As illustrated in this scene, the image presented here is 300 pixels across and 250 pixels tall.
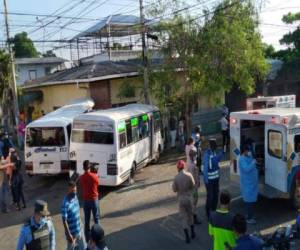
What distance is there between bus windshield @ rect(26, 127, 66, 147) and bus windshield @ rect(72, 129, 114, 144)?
5.97 feet

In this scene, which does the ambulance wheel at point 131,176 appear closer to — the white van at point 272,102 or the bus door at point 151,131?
the bus door at point 151,131

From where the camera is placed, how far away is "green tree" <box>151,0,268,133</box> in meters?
18.3

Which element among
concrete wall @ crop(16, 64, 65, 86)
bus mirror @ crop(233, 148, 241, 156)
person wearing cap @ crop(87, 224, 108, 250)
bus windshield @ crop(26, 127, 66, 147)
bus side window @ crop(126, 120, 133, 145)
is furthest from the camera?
concrete wall @ crop(16, 64, 65, 86)

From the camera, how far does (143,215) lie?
11531 millimetres

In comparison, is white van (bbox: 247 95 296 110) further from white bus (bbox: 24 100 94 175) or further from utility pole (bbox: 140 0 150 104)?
white bus (bbox: 24 100 94 175)

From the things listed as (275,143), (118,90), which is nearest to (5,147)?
Result: (118,90)

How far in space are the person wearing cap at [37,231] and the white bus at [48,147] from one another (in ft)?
29.3

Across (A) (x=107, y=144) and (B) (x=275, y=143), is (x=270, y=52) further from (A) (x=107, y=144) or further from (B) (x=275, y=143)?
(B) (x=275, y=143)

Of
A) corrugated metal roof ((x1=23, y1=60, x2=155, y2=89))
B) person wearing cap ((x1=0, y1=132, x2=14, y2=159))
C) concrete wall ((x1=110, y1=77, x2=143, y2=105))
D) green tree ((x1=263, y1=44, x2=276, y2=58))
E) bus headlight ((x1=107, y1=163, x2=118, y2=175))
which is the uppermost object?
green tree ((x1=263, y1=44, x2=276, y2=58))

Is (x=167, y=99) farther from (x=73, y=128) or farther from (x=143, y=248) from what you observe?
(x=143, y=248)

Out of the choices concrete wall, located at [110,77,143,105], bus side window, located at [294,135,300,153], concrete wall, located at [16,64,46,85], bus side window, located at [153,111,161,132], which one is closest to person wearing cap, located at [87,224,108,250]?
bus side window, located at [294,135,300,153]

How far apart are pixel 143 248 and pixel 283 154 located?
12.1ft

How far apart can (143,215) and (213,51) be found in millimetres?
9076

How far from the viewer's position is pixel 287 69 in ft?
88.4
